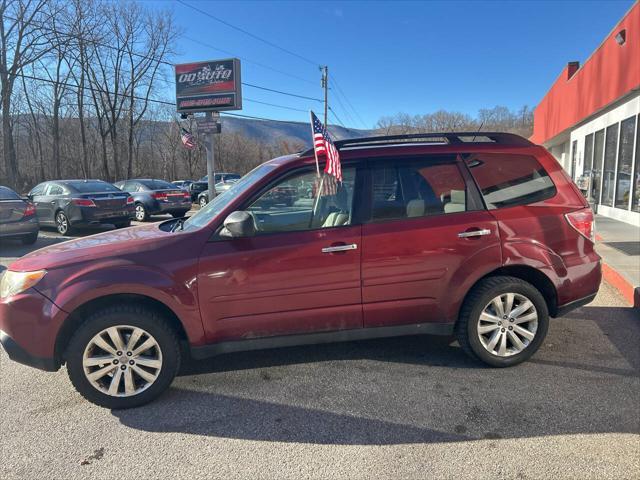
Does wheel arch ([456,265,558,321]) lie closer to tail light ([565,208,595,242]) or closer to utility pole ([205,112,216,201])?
tail light ([565,208,595,242])

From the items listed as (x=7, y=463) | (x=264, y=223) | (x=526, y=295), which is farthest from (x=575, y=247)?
(x=7, y=463)

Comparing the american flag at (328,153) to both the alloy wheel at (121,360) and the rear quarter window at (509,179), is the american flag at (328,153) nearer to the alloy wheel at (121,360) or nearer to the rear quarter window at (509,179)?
the rear quarter window at (509,179)

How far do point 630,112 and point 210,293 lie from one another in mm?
12417

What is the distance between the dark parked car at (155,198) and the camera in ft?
49.6

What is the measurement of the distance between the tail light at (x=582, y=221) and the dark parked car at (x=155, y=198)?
13.9 m

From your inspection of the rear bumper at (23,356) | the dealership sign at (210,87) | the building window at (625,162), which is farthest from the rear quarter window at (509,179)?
the dealership sign at (210,87)

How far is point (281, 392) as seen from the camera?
3.32 m

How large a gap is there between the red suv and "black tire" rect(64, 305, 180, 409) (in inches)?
0.4

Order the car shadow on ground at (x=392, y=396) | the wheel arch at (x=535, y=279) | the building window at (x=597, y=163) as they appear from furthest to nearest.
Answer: the building window at (x=597, y=163)
the wheel arch at (x=535, y=279)
the car shadow on ground at (x=392, y=396)

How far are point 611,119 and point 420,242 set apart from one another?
12.8 meters

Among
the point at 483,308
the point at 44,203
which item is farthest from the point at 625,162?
the point at 44,203

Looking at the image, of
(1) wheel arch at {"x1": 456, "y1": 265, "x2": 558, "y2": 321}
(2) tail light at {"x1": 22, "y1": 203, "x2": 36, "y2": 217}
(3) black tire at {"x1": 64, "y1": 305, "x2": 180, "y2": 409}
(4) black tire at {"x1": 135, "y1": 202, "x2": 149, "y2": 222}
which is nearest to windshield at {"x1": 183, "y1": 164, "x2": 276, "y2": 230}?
(3) black tire at {"x1": 64, "y1": 305, "x2": 180, "y2": 409}

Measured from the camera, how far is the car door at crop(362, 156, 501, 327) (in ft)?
11.1

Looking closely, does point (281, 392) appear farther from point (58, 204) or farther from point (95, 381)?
point (58, 204)
